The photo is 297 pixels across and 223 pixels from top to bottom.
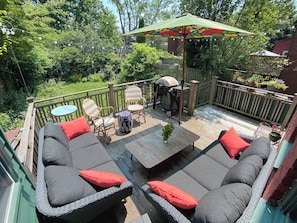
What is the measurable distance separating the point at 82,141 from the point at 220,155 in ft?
8.24

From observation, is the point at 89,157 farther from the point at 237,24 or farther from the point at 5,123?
the point at 237,24

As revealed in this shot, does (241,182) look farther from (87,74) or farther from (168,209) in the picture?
(87,74)

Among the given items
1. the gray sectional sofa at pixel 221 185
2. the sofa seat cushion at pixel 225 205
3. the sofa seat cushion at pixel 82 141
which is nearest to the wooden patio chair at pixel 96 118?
the sofa seat cushion at pixel 82 141

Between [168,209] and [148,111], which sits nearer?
[168,209]

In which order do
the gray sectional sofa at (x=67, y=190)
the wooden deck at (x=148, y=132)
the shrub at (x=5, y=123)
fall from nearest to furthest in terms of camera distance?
the gray sectional sofa at (x=67, y=190), the wooden deck at (x=148, y=132), the shrub at (x=5, y=123)

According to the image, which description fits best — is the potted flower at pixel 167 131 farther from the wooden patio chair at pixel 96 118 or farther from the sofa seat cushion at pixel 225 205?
the wooden patio chair at pixel 96 118

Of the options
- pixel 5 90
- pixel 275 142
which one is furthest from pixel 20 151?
pixel 5 90

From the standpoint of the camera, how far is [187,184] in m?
2.02

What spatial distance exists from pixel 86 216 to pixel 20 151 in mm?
1127

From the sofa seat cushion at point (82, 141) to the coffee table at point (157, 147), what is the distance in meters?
0.68

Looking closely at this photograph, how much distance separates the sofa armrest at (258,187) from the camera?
133 centimetres

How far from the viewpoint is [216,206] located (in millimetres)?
1335

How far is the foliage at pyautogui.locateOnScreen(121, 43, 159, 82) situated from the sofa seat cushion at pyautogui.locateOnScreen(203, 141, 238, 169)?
6644 millimetres

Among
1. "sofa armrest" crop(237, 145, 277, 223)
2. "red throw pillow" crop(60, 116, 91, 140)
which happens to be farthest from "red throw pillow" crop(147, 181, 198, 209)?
"red throw pillow" crop(60, 116, 91, 140)
